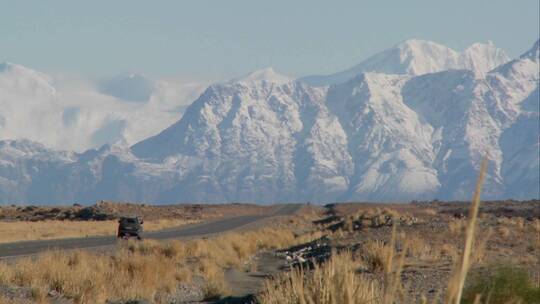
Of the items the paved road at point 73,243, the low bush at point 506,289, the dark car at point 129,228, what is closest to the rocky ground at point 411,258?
the low bush at point 506,289

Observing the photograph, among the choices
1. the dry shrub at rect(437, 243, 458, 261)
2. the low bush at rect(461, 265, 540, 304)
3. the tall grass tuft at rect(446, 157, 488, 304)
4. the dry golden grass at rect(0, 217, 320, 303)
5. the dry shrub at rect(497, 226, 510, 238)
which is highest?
the dry shrub at rect(497, 226, 510, 238)

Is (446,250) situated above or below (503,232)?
below

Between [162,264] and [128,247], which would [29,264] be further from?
[128,247]

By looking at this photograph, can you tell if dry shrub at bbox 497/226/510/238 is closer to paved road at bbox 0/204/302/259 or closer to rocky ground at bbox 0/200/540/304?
rocky ground at bbox 0/200/540/304

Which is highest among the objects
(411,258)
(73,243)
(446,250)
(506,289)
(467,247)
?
(467,247)

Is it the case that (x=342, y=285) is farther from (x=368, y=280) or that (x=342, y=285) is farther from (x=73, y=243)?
(x=73, y=243)

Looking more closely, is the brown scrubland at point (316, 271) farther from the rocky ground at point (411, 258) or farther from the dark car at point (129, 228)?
the dark car at point (129, 228)

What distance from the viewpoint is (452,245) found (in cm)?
3469

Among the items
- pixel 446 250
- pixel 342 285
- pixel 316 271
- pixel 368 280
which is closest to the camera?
pixel 342 285

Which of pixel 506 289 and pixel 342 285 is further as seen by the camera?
pixel 506 289

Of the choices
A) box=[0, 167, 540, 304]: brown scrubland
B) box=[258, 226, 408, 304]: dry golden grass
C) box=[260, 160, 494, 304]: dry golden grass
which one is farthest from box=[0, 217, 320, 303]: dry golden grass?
box=[260, 160, 494, 304]: dry golden grass

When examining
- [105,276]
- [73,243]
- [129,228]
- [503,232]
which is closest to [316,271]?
[105,276]

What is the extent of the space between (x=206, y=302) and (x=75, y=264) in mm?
4871

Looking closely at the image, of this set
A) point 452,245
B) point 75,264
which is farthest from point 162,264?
point 452,245
